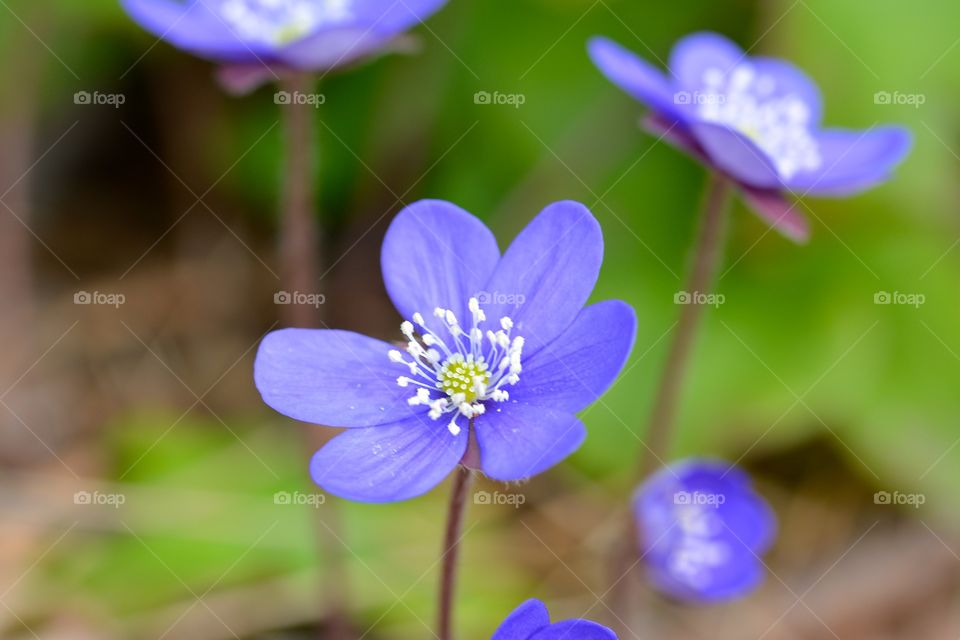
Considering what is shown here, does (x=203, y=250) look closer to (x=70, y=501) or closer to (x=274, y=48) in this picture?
(x=70, y=501)

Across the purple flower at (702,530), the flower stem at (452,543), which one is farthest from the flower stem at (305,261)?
the flower stem at (452,543)

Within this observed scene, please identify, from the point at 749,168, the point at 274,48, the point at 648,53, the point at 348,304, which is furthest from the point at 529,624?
the point at 648,53

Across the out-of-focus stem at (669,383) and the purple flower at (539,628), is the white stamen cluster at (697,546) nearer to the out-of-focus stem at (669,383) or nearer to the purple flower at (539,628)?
the out-of-focus stem at (669,383)

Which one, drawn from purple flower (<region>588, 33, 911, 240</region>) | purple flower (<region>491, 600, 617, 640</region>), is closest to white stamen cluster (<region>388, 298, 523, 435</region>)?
purple flower (<region>491, 600, 617, 640</region>)

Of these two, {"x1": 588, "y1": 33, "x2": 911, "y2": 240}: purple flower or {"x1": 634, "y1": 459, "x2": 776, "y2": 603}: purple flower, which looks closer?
{"x1": 588, "y1": 33, "x2": 911, "y2": 240}: purple flower

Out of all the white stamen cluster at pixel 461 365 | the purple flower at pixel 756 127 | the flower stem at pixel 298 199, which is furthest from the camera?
the flower stem at pixel 298 199

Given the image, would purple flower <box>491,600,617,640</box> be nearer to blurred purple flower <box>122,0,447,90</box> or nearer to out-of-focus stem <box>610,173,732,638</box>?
out-of-focus stem <box>610,173,732,638</box>
